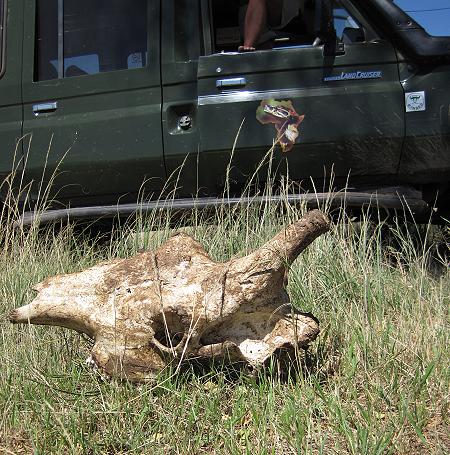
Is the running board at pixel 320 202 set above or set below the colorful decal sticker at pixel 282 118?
below

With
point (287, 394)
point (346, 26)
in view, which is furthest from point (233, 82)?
point (287, 394)

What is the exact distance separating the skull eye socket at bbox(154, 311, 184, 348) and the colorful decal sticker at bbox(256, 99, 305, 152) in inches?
79.1

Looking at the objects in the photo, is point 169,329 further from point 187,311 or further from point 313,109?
point 313,109

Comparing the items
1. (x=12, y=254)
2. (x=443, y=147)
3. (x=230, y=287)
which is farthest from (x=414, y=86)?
(x=12, y=254)

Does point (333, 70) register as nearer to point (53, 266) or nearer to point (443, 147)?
→ point (443, 147)

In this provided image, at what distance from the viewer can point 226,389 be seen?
8.06ft

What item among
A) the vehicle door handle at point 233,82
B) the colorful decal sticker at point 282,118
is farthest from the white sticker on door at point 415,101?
the vehicle door handle at point 233,82

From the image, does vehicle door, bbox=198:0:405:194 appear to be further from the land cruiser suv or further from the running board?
the running board

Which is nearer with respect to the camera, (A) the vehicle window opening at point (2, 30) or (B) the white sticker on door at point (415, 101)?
(B) the white sticker on door at point (415, 101)

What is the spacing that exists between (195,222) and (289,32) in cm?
150

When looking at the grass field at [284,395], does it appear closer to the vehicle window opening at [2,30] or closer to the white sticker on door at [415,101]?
the white sticker on door at [415,101]

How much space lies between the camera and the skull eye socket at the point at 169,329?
2412mm

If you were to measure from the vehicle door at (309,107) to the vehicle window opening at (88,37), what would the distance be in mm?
570

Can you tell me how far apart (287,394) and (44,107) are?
120 inches
